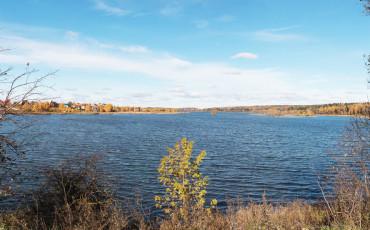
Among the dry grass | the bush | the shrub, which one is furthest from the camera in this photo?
the bush

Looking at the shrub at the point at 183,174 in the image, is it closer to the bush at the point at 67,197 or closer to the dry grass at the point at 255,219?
the dry grass at the point at 255,219

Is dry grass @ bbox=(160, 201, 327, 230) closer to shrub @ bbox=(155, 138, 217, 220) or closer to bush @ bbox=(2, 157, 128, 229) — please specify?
shrub @ bbox=(155, 138, 217, 220)

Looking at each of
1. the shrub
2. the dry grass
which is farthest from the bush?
the dry grass

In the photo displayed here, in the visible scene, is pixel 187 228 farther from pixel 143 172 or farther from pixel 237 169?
pixel 237 169

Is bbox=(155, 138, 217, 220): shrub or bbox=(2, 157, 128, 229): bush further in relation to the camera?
bbox=(2, 157, 128, 229): bush

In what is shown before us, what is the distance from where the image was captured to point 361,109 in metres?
13.1

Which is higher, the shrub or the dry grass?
the shrub

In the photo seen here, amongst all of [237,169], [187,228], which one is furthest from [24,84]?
[237,169]

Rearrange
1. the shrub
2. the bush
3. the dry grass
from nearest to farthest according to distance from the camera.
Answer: the dry grass, the shrub, the bush

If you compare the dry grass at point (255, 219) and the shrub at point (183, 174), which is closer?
the dry grass at point (255, 219)

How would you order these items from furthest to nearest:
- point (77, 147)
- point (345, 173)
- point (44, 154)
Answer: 1. point (77, 147)
2. point (44, 154)
3. point (345, 173)

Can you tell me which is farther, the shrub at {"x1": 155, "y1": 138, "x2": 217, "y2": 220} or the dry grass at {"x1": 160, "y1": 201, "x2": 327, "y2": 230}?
the shrub at {"x1": 155, "y1": 138, "x2": 217, "y2": 220}

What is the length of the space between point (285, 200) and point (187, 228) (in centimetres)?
1779

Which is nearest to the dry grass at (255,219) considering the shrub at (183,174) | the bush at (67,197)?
the shrub at (183,174)
